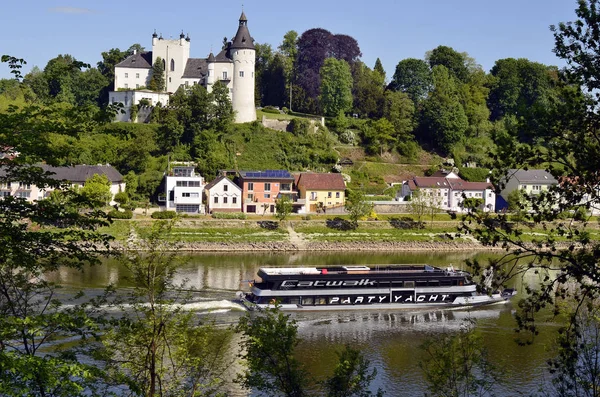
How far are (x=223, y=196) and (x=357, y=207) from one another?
8.97 meters

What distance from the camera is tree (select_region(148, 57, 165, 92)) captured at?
61688 mm

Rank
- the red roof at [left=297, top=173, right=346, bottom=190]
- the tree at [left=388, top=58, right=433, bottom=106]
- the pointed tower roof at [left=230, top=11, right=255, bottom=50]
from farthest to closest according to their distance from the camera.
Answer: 1. the tree at [left=388, top=58, right=433, bottom=106]
2. the pointed tower roof at [left=230, top=11, right=255, bottom=50]
3. the red roof at [left=297, top=173, right=346, bottom=190]

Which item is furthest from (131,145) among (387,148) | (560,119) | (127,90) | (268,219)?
(560,119)

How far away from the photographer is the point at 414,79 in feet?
235

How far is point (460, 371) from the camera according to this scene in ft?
57.3

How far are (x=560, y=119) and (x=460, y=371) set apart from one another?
9.42 metres

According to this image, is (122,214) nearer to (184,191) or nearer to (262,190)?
(184,191)

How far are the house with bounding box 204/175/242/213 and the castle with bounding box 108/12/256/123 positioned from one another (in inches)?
438

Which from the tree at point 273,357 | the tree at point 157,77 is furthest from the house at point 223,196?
the tree at point 273,357

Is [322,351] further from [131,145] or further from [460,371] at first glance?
[131,145]

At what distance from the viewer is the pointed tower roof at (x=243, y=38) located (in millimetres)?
59781

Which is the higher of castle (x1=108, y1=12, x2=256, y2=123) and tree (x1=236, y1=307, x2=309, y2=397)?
castle (x1=108, y1=12, x2=256, y2=123)

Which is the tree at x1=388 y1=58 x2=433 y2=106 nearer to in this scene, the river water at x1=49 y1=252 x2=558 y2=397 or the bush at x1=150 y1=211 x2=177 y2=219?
the bush at x1=150 y1=211 x2=177 y2=219

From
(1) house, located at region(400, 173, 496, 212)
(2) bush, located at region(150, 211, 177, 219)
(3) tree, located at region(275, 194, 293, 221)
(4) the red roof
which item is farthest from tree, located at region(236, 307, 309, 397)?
(1) house, located at region(400, 173, 496, 212)
